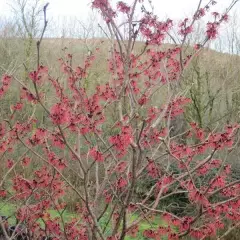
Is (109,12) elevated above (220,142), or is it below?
above

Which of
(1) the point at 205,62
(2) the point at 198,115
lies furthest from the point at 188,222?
(1) the point at 205,62

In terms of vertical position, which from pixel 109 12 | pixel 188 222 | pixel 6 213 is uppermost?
pixel 109 12

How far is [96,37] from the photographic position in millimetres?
22719

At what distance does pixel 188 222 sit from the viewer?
3.07 m

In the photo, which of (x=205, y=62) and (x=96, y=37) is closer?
(x=205, y=62)

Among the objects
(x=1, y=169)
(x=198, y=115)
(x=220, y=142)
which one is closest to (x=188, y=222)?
(x=220, y=142)

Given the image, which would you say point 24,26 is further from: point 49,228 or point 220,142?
point 220,142

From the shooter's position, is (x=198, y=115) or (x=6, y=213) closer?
(x=6, y=213)

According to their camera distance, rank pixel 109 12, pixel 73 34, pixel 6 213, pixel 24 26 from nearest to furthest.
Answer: pixel 109 12
pixel 6 213
pixel 24 26
pixel 73 34

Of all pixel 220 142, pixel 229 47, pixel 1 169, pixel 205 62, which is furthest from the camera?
pixel 229 47

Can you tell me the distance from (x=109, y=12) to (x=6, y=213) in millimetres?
4724

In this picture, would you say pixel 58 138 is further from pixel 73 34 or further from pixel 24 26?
pixel 73 34

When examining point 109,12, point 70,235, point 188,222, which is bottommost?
point 70,235

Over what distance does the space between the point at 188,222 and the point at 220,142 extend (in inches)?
27.9
